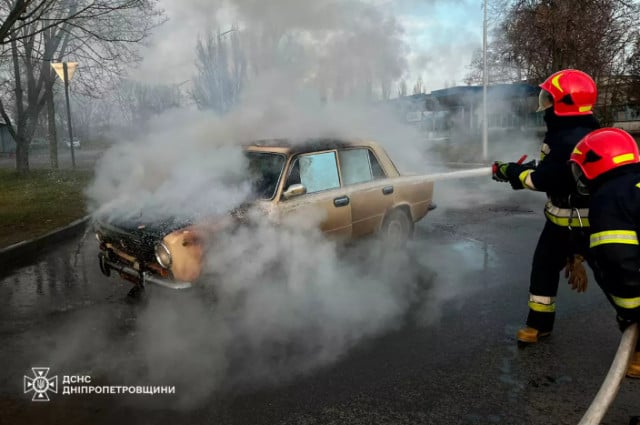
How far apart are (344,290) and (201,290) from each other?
1.43 metres

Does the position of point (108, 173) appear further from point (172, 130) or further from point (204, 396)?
point (204, 396)

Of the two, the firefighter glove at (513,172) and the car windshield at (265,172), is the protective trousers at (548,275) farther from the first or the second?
the car windshield at (265,172)

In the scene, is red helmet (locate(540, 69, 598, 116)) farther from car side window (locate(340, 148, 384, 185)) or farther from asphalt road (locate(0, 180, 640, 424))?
car side window (locate(340, 148, 384, 185))

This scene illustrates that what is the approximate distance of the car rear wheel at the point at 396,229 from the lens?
576cm

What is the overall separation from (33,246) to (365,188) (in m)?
5.20

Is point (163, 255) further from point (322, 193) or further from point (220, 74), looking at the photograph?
point (220, 74)

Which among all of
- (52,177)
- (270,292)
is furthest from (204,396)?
(52,177)

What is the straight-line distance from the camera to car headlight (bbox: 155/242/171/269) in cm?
376

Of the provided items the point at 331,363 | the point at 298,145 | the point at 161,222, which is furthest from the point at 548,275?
the point at 161,222

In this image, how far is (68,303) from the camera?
491 centimetres

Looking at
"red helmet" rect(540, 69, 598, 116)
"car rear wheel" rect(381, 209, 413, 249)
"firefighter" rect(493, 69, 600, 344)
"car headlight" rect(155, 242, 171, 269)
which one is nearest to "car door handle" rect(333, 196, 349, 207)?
"car rear wheel" rect(381, 209, 413, 249)

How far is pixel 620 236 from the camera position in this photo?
2.40 m

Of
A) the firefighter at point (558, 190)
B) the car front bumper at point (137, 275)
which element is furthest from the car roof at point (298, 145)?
the firefighter at point (558, 190)

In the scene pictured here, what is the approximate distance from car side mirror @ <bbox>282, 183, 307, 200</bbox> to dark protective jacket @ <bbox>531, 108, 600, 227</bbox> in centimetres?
196
